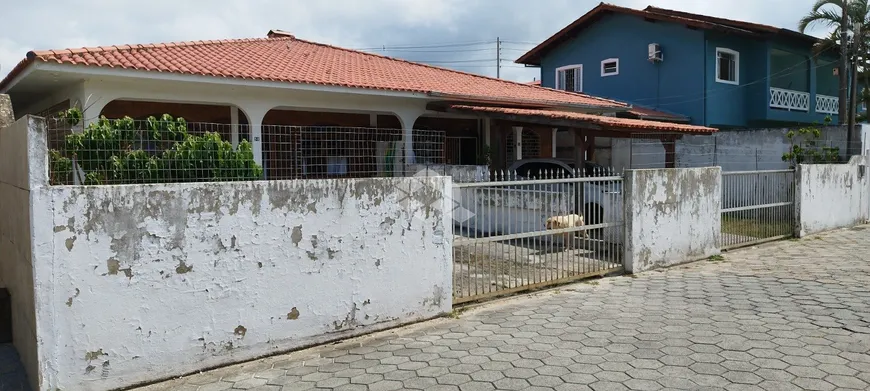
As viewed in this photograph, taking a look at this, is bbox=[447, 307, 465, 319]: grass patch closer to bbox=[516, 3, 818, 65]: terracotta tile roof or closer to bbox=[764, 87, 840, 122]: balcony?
bbox=[516, 3, 818, 65]: terracotta tile roof

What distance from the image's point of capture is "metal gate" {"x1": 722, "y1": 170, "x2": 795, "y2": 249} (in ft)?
32.2

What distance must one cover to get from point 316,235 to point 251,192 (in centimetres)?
66

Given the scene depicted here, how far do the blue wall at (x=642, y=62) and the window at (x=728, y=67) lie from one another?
1.17 meters

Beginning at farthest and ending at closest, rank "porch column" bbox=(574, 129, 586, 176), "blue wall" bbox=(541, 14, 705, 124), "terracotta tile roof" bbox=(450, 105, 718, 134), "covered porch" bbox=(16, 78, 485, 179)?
"blue wall" bbox=(541, 14, 705, 124) < "porch column" bbox=(574, 129, 586, 176) < "terracotta tile roof" bbox=(450, 105, 718, 134) < "covered porch" bbox=(16, 78, 485, 179)

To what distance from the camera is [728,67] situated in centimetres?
2022

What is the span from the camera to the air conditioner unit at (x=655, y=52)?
65.3 feet

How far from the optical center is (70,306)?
158 inches

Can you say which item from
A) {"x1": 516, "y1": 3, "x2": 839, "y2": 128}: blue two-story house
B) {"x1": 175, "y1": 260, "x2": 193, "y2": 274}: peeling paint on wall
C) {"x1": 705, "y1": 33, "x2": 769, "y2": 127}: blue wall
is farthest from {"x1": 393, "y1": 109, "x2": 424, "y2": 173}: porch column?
{"x1": 705, "y1": 33, "x2": 769, "y2": 127}: blue wall

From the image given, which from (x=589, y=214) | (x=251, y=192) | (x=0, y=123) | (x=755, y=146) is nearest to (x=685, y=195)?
(x=589, y=214)

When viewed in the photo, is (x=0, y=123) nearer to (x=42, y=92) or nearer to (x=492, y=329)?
(x=492, y=329)

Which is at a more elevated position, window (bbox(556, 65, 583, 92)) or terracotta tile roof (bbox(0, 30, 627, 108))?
window (bbox(556, 65, 583, 92))

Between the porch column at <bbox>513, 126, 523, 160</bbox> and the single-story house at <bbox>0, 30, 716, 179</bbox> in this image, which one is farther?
the porch column at <bbox>513, 126, 523, 160</bbox>

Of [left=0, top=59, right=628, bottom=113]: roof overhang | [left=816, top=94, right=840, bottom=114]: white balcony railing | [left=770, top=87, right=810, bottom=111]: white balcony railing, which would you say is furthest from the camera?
[left=816, top=94, right=840, bottom=114]: white balcony railing

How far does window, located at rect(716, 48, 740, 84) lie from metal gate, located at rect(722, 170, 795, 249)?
9.90 meters
